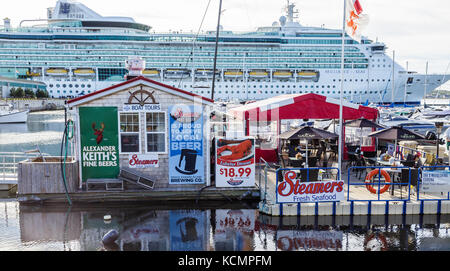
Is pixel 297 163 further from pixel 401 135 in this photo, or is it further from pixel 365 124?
pixel 365 124

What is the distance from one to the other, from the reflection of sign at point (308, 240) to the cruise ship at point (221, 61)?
56244mm

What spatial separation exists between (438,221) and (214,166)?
566cm

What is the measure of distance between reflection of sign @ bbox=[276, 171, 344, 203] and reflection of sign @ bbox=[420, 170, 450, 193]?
2.15 metres

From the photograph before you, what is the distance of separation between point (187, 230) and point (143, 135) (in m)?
3.20

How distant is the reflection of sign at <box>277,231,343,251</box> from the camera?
7645 millimetres

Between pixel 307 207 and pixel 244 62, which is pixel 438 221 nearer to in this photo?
pixel 307 207

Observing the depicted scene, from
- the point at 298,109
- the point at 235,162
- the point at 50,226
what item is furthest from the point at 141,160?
the point at 298,109

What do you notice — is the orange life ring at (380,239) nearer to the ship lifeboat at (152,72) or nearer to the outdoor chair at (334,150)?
the outdoor chair at (334,150)

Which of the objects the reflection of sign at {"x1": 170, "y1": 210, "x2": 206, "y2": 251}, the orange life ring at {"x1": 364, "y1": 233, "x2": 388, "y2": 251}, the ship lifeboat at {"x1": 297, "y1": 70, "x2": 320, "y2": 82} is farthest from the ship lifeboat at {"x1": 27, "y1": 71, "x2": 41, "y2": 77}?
the orange life ring at {"x1": 364, "y1": 233, "x2": 388, "y2": 251}

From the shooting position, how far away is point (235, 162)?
10.6 meters

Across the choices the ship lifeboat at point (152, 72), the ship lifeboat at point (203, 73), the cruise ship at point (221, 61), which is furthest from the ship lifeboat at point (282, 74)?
the ship lifeboat at point (152, 72)

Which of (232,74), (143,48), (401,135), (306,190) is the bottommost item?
(306,190)

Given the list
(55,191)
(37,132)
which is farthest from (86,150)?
(37,132)

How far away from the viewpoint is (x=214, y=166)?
11.0 m
